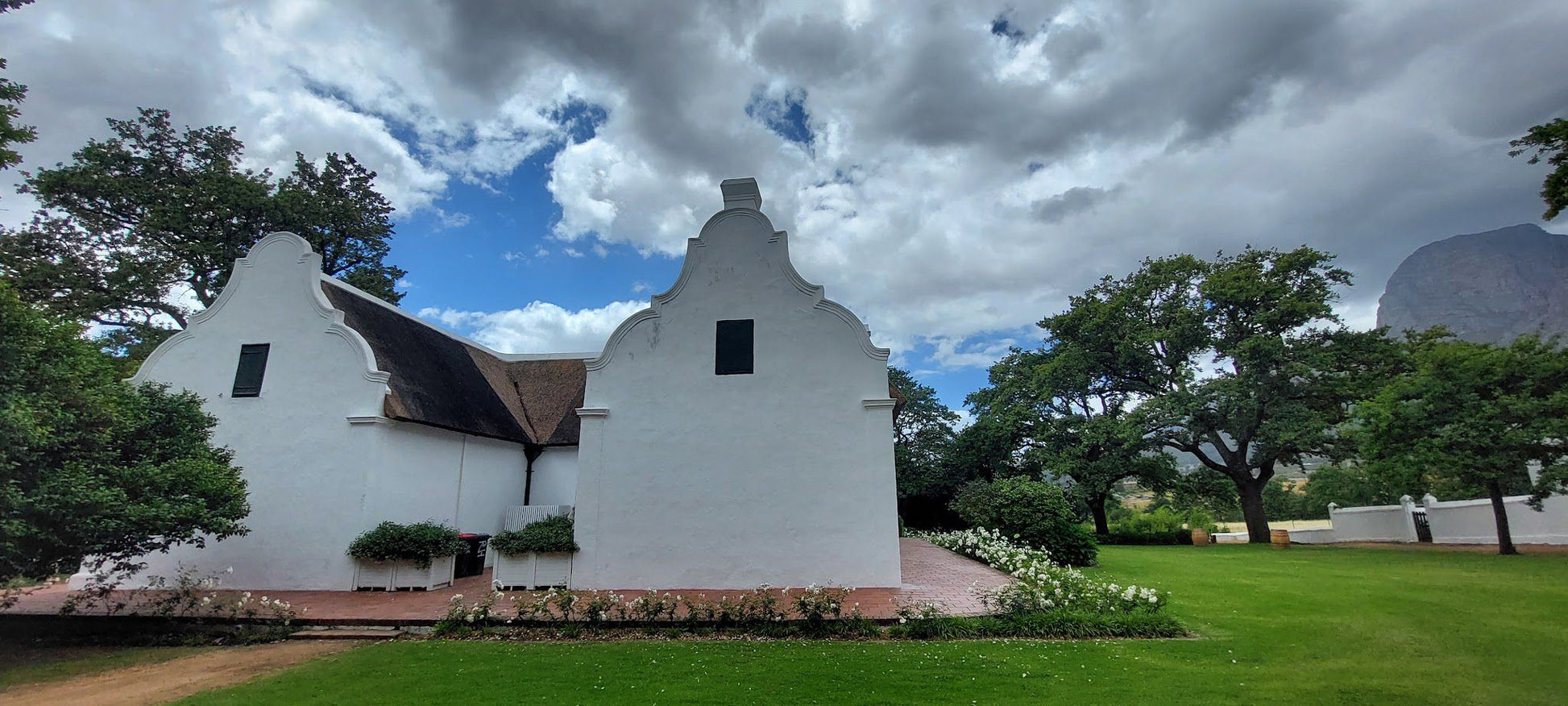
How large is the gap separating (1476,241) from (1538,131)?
16.9m

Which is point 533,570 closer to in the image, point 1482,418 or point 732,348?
point 732,348

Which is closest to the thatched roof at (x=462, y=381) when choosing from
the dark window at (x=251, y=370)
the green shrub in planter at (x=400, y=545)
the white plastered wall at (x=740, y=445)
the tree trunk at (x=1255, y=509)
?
the dark window at (x=251, y=370)

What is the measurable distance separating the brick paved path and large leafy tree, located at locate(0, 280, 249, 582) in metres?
2.09

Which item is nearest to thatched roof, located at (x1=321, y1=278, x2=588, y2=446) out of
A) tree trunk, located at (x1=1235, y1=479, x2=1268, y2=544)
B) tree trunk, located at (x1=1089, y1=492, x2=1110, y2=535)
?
tree trunk, located at (x1=1089, y1=492, x2=1110, y2=535)

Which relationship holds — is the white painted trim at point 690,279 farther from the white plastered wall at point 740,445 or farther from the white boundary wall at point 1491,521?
the white boundary wall at point 1491,521

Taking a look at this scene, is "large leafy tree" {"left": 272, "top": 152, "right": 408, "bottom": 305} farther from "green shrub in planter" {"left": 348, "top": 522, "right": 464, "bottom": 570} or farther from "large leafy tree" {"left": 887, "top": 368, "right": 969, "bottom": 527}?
"large leafy tree" {"left": 887, "top": 368, "right": 969, "bottom": 527}

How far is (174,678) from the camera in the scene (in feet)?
22.1

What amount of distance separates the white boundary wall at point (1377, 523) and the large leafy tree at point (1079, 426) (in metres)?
6.83

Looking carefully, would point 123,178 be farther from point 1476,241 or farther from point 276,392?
point 1476,241

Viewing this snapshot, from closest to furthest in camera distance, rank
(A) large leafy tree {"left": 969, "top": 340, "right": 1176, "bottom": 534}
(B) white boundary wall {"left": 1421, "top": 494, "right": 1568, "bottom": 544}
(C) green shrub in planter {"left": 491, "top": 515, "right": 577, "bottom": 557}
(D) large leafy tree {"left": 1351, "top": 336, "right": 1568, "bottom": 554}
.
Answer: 1. (C) green shrub in planter {"left": 491, "top": 515, "right": 577, "bottom": 557}
2. (D) large leafy tree {"left": 1351, "top": 336, "right": 1568, "bottom": 554}
3. (B) white boundary wall {"left": 1421, "top": 494, "right": 1568, "bottom": 544}
4. (A) large leafy tree {"left": 969, "top": 340, "right": 1176, "bottom": 534}

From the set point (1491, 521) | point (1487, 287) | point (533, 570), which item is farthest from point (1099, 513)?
point (533, 570)

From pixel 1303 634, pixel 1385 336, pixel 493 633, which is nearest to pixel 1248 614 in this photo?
pixel 1303 634

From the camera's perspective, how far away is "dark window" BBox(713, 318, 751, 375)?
38.8 feet

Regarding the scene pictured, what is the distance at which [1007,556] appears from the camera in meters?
13.2
